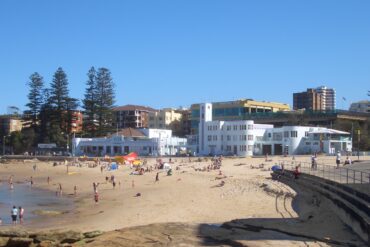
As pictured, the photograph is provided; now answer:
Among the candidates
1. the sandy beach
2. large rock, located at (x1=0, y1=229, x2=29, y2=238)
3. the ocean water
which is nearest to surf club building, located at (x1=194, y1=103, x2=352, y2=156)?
the sandy beach

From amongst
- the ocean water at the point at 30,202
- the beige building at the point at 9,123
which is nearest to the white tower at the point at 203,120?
the ocean water at the point at 30,202

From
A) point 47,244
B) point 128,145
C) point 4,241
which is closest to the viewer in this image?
point 47,244

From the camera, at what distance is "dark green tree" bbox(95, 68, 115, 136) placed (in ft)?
268

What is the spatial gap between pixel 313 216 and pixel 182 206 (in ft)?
29.8

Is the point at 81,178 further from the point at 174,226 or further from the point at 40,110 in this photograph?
the point at 40,110

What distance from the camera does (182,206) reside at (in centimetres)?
2427

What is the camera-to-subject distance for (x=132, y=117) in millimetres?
114938

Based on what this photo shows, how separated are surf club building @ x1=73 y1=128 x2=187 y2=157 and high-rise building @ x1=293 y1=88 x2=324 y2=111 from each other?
96539 millimetres

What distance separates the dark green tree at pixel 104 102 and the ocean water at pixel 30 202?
1567 inches

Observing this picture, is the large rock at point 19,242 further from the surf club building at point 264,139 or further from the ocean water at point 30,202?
the surf club building at point 264,139

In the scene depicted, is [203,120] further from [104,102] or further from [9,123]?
[9,123]

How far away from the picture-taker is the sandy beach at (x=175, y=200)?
20.0m

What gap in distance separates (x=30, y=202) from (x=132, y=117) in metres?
83.9

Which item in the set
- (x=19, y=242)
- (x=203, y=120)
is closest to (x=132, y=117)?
(x=203, y=120)
